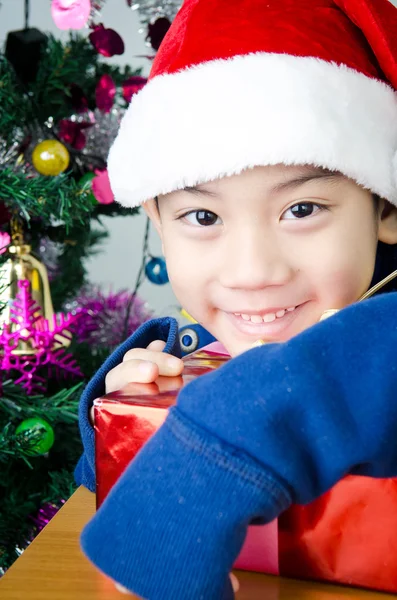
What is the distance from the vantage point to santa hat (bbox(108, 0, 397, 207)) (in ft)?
1.78

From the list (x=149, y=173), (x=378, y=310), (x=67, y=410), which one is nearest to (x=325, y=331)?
(x=378, y=310)

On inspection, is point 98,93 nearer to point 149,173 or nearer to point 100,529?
point 149,173

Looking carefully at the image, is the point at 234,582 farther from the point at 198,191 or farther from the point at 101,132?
the point at 101,132

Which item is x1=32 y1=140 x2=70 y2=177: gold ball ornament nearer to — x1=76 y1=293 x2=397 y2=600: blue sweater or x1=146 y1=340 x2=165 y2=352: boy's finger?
x1=146 y1=340 x2=165 y2=352: boy's finger

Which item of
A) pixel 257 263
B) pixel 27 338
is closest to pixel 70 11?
pixel 27 338

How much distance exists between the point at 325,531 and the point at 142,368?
194 millimetres

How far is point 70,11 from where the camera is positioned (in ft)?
3.82

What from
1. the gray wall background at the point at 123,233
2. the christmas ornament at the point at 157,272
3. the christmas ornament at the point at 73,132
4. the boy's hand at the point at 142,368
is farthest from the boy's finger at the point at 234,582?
the gray wall background at the point at 123,233

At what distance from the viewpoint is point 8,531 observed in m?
1.11

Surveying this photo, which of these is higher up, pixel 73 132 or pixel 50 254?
pixel 73 132

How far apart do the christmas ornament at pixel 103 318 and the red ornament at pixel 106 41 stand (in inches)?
19.6

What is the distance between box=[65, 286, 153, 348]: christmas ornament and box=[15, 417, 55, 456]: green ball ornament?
372 millimetres

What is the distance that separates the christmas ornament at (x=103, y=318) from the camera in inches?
56.1

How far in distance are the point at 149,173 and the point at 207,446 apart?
321mm
